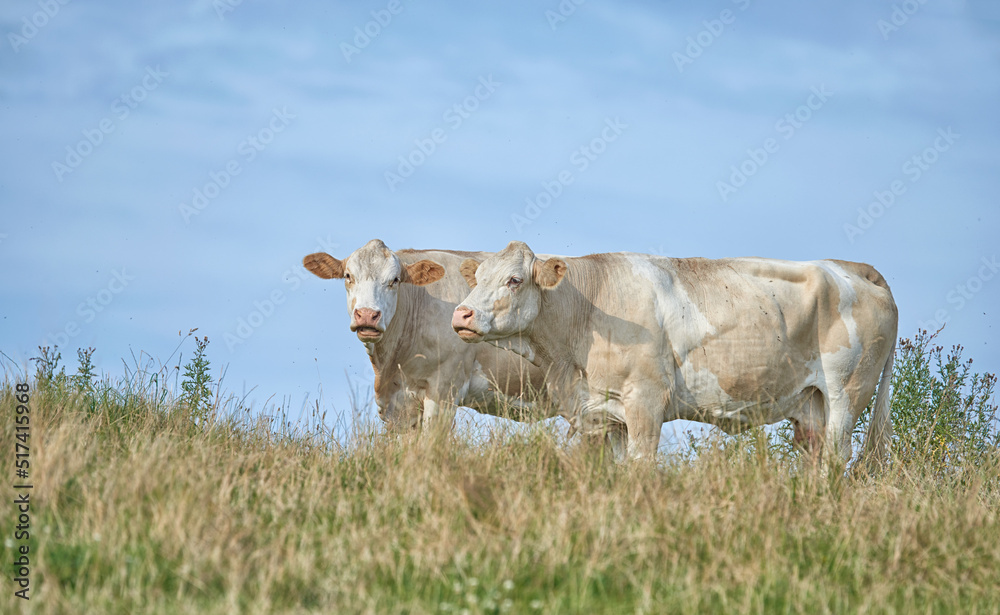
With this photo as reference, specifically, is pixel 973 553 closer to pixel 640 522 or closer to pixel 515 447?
pixel 640 522

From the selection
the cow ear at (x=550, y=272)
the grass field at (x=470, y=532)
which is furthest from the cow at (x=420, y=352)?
the grass field at (x=470, y=532)

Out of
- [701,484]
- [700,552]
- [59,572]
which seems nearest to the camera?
[59,572]

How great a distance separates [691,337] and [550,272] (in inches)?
66.3

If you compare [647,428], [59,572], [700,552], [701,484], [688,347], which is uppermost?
[688,347]

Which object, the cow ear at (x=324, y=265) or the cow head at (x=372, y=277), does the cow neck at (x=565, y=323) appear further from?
the cow ear at (x=324, y=265)

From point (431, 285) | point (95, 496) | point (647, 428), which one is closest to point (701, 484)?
point (647, 428)

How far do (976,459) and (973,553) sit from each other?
163 inches

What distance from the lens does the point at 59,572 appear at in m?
5.30

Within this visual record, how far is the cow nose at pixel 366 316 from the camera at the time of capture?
10.0 meters

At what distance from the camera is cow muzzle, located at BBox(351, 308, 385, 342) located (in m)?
10.0

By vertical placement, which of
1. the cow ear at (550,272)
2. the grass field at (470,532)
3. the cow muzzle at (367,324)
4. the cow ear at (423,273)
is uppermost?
the cow ear at (423,273)

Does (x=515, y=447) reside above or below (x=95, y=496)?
above

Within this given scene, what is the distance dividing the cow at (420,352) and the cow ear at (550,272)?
4.76 feet

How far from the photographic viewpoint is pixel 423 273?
10781 millimetres
